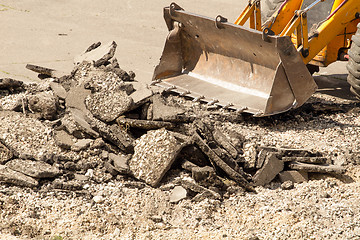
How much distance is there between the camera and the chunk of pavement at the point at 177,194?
525 centimetres

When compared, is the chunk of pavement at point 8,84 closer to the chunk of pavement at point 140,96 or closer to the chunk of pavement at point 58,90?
the chunk of pavement at point 58,90

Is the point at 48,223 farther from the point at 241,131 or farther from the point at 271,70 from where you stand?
the point at 271,70

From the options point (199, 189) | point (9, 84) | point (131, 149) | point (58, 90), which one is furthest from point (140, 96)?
point (9, 84)

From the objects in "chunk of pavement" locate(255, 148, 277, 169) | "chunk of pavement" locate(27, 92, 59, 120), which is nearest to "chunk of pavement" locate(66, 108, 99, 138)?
"chunk of pavement" locate(27, 92, 59, 120)

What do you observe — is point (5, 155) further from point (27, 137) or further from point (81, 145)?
point (81, 145)

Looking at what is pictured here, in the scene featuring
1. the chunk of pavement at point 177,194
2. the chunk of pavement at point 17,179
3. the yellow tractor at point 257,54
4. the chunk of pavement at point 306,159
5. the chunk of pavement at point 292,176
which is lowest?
the chunk of pavement at point 17,179

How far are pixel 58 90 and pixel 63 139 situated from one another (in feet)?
3.90

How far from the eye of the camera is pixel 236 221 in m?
5.00

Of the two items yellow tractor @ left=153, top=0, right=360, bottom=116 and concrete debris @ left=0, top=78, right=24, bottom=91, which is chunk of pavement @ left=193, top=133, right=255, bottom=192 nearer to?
yellow tractor @ left=153, top=0, right=360, bottom=116

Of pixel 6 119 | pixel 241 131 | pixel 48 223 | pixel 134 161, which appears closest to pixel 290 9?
pixel 241 131

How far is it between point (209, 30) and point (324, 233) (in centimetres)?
370

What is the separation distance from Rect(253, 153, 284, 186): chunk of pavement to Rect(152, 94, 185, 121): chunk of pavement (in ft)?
3.66

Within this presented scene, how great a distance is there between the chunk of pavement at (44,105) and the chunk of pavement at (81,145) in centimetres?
73

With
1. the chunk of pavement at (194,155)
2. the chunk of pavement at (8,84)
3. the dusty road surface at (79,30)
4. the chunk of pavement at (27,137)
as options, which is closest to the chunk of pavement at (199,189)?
the chunk of pavement at (194,155)
